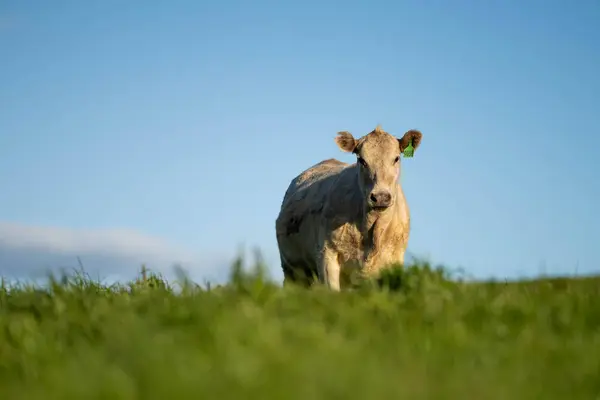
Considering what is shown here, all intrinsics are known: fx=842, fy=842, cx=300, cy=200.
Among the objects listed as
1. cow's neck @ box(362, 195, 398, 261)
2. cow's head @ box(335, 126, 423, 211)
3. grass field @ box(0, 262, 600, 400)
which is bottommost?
grass field @ box(0, 262, 600, 400)

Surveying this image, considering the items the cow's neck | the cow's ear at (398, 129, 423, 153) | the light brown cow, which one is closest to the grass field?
the light brown cow

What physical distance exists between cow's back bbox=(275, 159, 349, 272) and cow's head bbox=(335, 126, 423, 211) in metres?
0.98

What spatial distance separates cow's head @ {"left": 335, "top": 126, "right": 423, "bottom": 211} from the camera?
12.5 meters

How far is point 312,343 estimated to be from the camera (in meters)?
5.37

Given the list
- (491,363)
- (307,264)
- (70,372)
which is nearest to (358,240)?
(307,264)

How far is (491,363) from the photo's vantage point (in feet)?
17.9

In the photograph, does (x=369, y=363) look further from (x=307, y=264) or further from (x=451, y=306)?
(x=307, y=264)

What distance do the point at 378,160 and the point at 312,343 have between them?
7.76 m

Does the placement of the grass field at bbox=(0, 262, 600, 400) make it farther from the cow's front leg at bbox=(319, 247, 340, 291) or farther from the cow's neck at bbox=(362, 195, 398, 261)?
the cow's front leg at bbox=(319, 247, 340, 291)

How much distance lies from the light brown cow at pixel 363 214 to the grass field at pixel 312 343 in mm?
4520

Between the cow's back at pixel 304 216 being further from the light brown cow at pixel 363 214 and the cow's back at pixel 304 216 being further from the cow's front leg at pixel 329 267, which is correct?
the cow's front leg at pixel 329 267

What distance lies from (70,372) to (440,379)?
2128 millimetres

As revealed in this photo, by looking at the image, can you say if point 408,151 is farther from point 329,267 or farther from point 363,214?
point 329,267

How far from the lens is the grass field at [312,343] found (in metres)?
4.50
